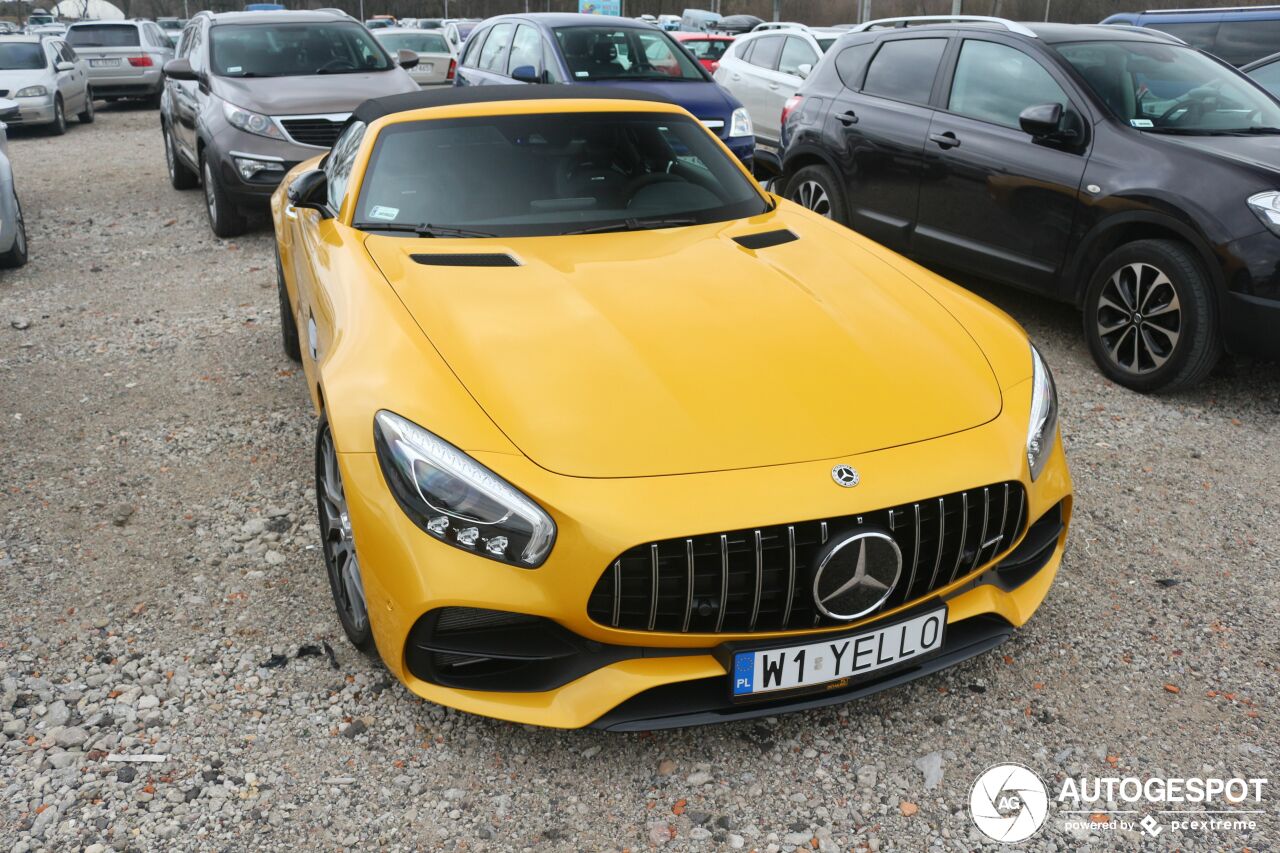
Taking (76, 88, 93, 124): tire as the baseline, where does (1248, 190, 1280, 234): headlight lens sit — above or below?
above

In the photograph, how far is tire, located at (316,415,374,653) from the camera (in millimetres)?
2814

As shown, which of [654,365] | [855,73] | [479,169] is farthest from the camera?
[855,73]

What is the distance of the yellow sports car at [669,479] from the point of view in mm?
2285

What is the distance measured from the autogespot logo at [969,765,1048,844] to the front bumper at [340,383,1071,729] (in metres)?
0.30

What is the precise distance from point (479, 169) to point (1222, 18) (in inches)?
387

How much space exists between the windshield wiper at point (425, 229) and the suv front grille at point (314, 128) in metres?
4.69

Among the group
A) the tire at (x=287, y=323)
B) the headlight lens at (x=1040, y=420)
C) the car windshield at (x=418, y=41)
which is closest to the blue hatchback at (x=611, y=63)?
the tire at (x=287, y=323)

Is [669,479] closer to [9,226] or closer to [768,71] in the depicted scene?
[9,226]

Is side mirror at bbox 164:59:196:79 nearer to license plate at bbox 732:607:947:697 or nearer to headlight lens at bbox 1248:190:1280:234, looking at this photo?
headlight lens at bbox 1248:190:1280:234

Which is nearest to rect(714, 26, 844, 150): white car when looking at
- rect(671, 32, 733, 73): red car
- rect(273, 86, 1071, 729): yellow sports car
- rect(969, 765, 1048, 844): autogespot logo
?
rect(273, 86, 1071, 729): yellow sports car

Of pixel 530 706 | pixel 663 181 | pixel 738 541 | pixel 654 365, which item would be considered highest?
pixel 663 181

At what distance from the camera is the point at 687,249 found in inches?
137

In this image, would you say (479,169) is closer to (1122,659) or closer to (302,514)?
(302,514)

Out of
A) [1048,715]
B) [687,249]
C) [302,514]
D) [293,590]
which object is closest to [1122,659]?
[1048,715]
